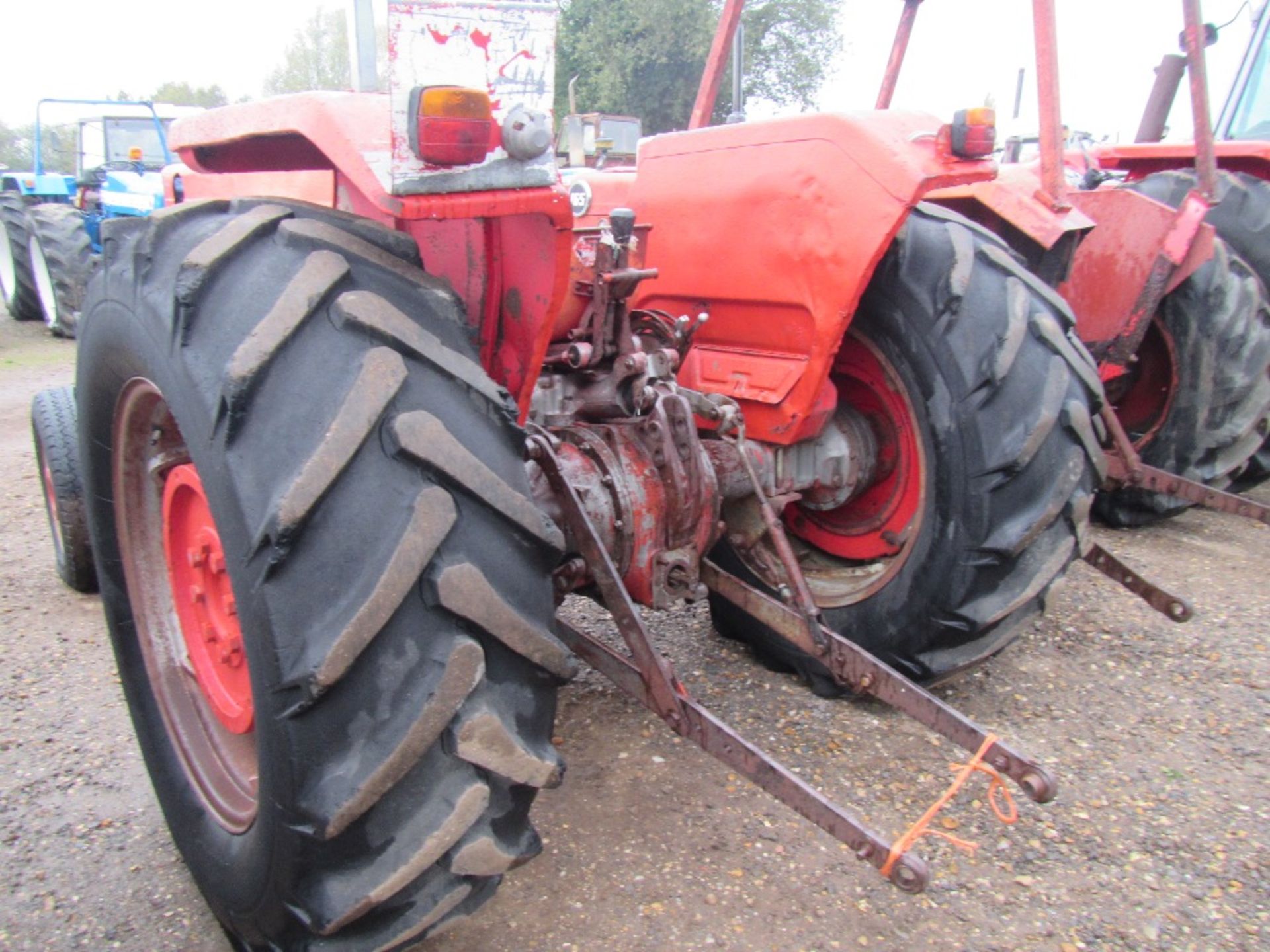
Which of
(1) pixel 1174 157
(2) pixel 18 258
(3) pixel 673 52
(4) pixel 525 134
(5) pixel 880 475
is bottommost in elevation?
(2) pixel 18 258

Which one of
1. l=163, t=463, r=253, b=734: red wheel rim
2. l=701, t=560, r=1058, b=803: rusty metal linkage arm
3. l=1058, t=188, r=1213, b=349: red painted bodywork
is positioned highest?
l=1058, t=188, r=1213, b=349: red painted bodywork

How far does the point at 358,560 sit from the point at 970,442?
1.48 meters

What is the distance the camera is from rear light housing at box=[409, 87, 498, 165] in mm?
1263

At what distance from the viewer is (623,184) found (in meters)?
2.76

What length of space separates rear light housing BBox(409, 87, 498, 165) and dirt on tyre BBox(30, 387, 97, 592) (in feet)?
7.89

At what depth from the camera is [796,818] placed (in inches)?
82.3

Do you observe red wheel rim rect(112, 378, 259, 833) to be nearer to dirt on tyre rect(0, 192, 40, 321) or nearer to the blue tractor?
the blue tractor

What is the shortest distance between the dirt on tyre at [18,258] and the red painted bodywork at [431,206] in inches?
388

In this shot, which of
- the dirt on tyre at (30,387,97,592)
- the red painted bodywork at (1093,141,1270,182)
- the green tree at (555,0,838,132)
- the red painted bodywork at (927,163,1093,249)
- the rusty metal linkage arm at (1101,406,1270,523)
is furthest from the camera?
the green tree at (555,0,838,132)

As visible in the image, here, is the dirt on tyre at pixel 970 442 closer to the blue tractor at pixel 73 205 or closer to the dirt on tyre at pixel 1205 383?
the dirt on tyre at pixel 1205 383

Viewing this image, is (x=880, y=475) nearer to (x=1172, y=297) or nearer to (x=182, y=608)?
(x=182, y=608)

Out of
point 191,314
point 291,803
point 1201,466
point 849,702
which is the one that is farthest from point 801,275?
point 1201,466

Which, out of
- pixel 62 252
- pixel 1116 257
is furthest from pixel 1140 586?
pixel 62 252

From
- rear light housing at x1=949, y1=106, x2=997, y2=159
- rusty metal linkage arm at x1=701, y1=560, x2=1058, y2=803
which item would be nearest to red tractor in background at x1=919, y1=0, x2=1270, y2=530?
rear light housing at x1=949, y1=106, x2=997, y2=159
